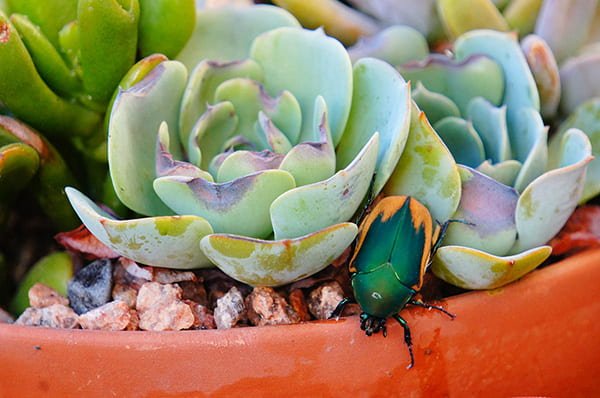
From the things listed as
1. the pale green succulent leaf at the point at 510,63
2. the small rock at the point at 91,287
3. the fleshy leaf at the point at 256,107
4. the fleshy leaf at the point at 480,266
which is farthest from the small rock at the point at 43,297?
the pale green succulent leaf at the point at 510,63

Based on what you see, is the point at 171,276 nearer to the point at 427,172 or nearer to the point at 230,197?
the point at 230,197

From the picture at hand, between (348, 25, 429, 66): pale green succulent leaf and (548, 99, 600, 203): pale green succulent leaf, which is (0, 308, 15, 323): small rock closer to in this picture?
(348, 25, 429, 66): pale green succulent leaf

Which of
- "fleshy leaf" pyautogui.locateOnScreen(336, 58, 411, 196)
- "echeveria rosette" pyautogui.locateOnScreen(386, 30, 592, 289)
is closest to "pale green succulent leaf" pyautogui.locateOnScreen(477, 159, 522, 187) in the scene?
"echeveria rosette" pyautogui.locateOnScreen(386, 30, 592, 289)

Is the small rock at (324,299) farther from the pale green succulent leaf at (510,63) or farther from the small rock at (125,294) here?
the pale green succulent leaf at (510,63)

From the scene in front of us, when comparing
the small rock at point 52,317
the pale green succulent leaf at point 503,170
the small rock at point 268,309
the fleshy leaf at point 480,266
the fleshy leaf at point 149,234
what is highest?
the fleshy leaf at point 149,234

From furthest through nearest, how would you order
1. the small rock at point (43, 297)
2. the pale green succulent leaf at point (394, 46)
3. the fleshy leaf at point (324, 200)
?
the pale green succulent leaf at point (394, 46) → the small rock at point (43, 297) → the fleshy leaf at point (324, 200)

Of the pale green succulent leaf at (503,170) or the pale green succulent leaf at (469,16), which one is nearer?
the pale green succulent leaf at (503,170)
